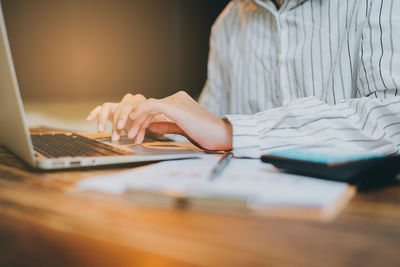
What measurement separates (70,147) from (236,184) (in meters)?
0.42

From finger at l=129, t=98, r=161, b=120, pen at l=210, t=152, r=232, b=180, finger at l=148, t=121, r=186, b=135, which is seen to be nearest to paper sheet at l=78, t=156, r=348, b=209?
pen at l=210, t=152, r=232, b=180

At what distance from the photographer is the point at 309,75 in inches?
49.9

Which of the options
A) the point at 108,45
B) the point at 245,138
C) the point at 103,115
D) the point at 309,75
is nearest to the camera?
the point at 245,138

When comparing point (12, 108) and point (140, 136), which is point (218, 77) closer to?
point (140, 136)

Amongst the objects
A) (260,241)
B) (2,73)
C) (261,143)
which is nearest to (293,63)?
(261,143)

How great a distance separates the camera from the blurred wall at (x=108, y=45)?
1704 mm

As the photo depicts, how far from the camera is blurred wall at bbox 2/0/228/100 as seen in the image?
1.70 m

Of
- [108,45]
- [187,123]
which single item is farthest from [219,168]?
[108,45]

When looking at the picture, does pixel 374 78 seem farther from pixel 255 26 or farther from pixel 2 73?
pixel 2 73

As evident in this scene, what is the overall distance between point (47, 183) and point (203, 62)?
197cm

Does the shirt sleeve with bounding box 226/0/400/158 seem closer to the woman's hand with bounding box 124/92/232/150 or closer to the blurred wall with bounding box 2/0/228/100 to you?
the woman's hand with bounding box 124/92/232/150

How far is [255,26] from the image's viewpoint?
1501 millimetres

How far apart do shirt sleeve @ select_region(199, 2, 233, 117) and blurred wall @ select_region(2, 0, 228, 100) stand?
49cm

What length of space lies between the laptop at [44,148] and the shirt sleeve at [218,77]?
958 mm
